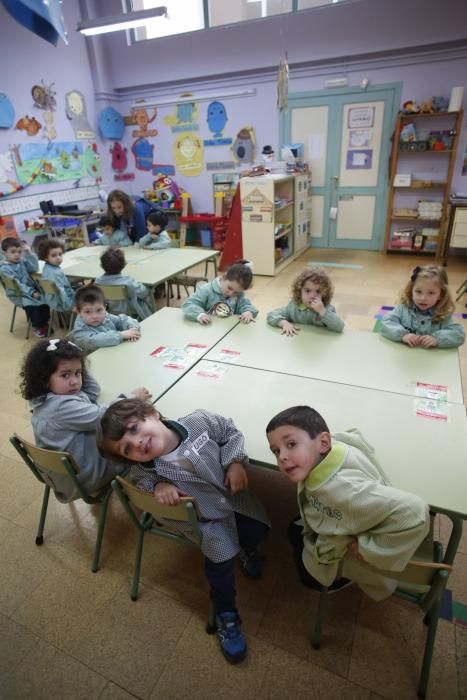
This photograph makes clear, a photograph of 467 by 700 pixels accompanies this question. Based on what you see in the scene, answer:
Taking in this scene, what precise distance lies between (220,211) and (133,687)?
265 inches

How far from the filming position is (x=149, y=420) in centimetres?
131

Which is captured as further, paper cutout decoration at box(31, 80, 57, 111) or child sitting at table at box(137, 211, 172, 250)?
paper cutout decoration at box(31, 80, 57, 111)

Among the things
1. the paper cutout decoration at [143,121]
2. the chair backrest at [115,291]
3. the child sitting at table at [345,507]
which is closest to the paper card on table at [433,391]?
the child sitting at table at [345,507]

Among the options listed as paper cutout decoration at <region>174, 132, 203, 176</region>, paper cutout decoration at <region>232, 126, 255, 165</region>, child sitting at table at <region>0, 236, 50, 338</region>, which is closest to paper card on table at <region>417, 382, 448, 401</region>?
child sitting at table at <region>0, 236, 50, 338</region>

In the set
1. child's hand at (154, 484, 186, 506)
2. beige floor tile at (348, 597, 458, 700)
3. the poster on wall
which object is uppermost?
the poster on wall

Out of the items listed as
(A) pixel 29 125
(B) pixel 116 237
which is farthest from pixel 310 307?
(A) pixel 29 125

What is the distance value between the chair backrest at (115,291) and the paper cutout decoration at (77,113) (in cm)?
478

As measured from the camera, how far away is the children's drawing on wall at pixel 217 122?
6648mm

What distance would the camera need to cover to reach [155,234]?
14.1 feet

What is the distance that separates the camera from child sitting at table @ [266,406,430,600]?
1041mm

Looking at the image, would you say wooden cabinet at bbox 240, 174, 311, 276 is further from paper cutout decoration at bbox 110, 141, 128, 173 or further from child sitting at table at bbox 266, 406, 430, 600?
child sitting at table at bbox 266, 406, 430, 600

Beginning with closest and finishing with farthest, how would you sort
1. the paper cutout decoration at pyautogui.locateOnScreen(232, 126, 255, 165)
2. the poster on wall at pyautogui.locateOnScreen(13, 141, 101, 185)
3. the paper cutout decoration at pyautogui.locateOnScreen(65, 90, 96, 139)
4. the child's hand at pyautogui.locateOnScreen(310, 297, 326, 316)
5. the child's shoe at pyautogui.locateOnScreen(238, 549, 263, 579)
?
1. the child's shoe at pyautogui.locateOnScreen(238, 549, 263, 579)
2. the child's hand at pyautogui.locateOnScreen(310, 297, 326, 316)
3. the poster on wall at pyautogui.locateOnScreen(13, 141, 101, 185)
4. the paper cutout decoration at pyautogui.locateOnScreen(65, 90, 96, 139)
5. the paper cutout decoration at pyautogui.locateOnScreen(232, 126, 255, 165)

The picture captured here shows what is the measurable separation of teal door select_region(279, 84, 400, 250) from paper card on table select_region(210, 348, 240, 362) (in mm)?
5310

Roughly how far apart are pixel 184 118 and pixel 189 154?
560mm
